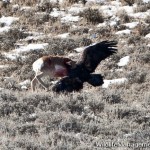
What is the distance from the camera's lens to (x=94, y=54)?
13273mm

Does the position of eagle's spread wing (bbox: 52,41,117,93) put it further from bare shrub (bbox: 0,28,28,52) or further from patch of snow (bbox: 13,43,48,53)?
bare shrub (bbox: 0,28,28,52)

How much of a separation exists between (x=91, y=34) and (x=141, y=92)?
535 cm

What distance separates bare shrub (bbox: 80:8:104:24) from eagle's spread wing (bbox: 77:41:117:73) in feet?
18.7

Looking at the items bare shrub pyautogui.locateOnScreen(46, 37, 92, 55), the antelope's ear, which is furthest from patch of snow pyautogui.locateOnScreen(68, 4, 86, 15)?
the antelope's ear

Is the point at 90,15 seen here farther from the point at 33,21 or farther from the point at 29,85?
the point at 29,85

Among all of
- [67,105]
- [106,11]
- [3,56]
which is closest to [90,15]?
[106,11]

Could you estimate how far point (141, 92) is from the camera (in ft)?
42.9

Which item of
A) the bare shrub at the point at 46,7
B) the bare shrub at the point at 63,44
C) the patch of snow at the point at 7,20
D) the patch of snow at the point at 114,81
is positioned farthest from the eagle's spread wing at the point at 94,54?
the bare shrub at the point at 46,7

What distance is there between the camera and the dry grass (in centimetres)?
848

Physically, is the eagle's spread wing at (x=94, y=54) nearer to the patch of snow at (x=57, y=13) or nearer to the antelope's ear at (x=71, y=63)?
the antelope's ear at (x=71, y=63)

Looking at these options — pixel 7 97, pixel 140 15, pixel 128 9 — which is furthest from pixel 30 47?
pixel 7 97

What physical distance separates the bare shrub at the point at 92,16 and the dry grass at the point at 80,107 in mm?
993

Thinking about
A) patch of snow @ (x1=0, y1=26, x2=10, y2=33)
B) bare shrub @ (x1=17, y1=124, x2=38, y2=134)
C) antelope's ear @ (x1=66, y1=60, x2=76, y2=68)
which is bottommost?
patch of snow @ (x1=0, y1=26, x2=10, y2=33)

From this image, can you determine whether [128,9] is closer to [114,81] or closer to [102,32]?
[102,32]
